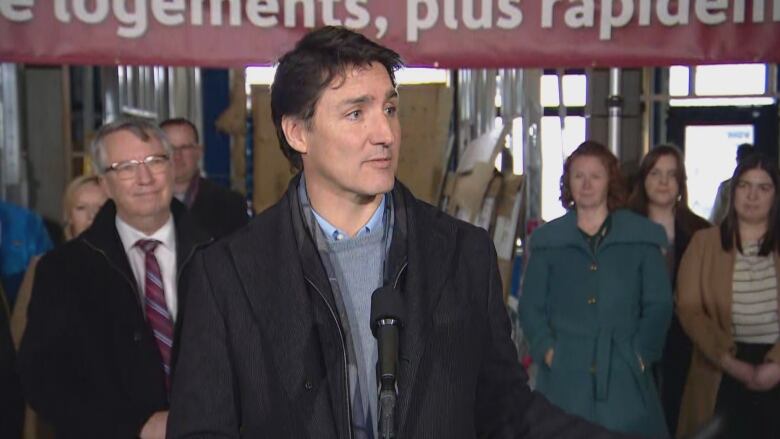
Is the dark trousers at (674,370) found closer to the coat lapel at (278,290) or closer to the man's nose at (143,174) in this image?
the man's nose at (143,174)

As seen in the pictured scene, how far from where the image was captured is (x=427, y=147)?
20.6 ft

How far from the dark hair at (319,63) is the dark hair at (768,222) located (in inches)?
121

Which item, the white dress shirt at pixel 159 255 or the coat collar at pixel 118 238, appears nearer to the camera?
the coat collar at pixel 118 238

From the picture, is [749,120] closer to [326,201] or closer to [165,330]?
[165,330]

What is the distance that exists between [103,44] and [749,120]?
625 centimetres

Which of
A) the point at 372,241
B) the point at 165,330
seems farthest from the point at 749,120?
the point at 372,241

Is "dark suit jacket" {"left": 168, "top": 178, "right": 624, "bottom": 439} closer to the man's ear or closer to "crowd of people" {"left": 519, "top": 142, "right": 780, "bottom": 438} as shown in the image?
the man's ear

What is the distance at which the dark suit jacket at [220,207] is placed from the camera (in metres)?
4.90

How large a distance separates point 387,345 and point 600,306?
123 inches

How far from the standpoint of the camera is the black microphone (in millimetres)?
1687

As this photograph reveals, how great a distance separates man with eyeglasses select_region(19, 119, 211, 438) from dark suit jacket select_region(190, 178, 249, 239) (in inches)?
48.4

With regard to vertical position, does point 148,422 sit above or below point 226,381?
below

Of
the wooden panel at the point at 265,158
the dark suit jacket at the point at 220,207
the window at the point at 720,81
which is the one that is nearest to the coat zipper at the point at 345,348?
the dark suit jacket at the point at 220,207

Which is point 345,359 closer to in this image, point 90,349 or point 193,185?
point 90,349
